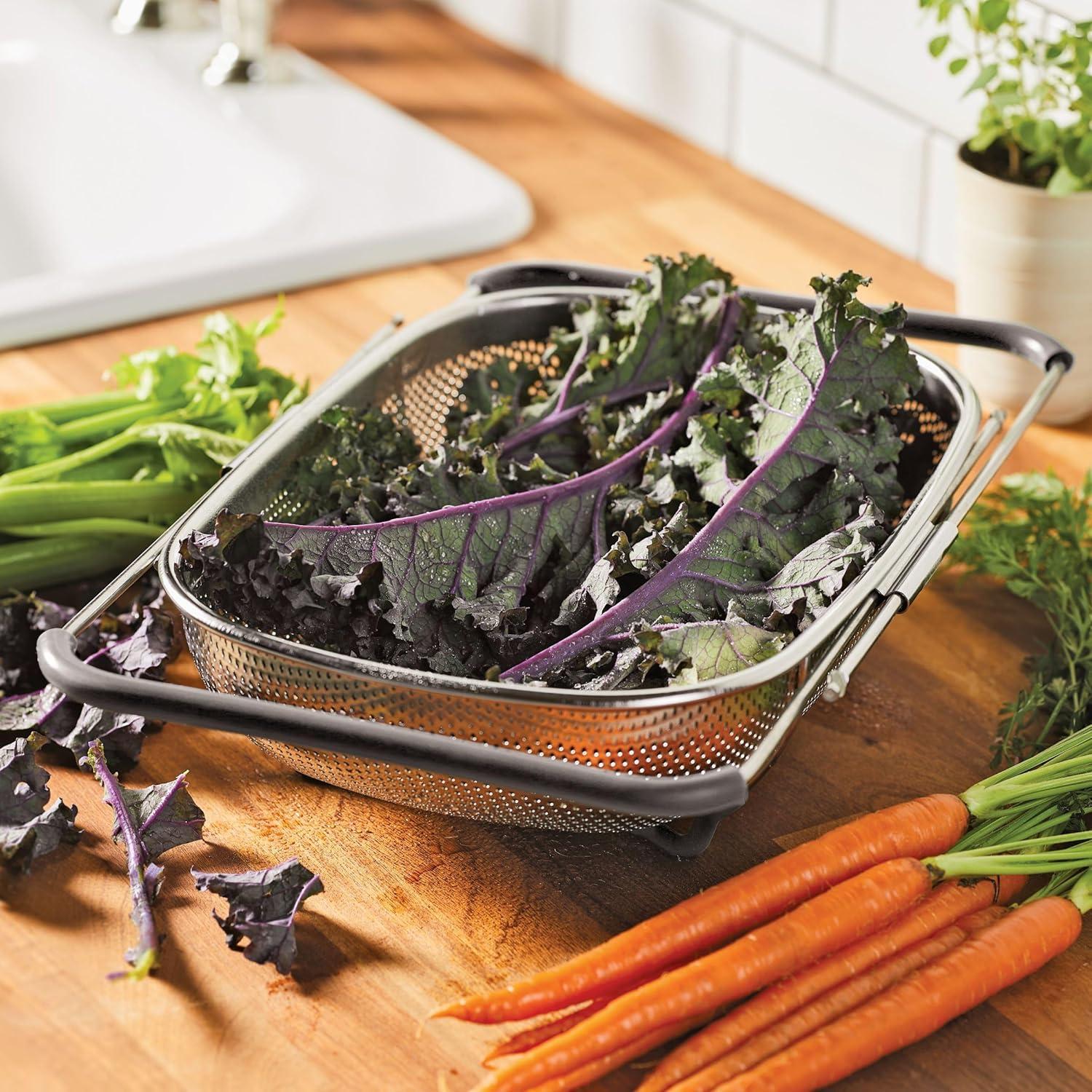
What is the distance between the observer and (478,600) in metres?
0.88

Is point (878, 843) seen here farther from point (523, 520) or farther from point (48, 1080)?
point (48, 1080)

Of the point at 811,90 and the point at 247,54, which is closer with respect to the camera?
the point at 811,90

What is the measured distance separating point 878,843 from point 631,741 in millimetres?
185

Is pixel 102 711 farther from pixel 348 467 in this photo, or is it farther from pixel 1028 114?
pixel 1028 114

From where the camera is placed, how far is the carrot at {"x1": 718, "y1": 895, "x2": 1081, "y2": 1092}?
74cm

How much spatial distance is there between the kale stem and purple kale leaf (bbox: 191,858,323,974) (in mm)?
32

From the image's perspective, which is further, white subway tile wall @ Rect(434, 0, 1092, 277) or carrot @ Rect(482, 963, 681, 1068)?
white subway tile wall @ Rect(434, 0, 1092, 277)

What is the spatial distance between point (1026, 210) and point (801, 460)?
42 centimetres

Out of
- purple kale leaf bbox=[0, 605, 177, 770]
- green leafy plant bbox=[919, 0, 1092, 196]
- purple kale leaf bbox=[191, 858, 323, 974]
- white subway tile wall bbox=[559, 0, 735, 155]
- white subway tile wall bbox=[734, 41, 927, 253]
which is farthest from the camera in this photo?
white subway tile wall bbox=[559, 0, 735, 155]

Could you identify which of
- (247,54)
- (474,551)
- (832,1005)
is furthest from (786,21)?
(832,1005)

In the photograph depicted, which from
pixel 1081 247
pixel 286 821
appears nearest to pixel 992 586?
pixel 1081 247

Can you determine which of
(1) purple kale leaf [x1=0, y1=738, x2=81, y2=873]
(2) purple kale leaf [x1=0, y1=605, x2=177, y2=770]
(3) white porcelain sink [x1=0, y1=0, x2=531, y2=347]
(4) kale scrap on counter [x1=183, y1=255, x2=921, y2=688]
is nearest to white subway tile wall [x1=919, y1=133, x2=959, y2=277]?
(3) white porcelain sink [x1=0, y1=0, x2=531, y2=347]

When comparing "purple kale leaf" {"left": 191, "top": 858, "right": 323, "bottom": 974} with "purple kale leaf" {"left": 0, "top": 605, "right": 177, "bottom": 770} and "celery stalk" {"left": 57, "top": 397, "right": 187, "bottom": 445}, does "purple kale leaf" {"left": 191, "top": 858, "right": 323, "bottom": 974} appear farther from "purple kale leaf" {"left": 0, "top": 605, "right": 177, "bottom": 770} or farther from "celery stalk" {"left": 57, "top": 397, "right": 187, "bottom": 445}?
"celery stalk" {"left": 57, "top": 397, "right": 187, "bottom": 445}

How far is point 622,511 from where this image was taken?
37.6 inches
